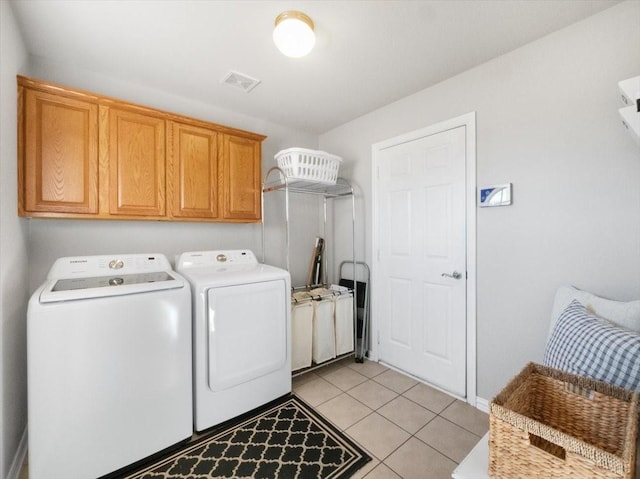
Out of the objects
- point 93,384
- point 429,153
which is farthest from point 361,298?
point 93,384

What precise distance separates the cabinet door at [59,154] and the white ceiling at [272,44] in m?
0.42

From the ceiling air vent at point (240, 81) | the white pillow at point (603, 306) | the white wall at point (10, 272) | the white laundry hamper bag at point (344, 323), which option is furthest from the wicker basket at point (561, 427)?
the ceiling air vent at point (240, 81)

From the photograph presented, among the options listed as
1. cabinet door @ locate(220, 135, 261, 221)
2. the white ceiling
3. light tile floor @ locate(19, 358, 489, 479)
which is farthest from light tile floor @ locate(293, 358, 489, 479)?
the white ceiling

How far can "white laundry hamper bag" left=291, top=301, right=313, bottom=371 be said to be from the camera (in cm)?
247

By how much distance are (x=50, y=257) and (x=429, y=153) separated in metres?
2.91

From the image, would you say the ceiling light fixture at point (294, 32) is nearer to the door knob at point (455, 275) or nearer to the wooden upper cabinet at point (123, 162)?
Answer: the wooden upper cabinet at point (123, 162)

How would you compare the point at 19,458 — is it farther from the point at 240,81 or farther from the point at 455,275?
the point at 455,275

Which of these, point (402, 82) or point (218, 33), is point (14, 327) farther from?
point (402, 82)

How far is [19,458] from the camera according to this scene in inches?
63.8

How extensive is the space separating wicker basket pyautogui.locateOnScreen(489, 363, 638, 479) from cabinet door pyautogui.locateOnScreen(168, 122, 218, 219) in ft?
7.42

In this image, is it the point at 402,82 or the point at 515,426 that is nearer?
the point at 515,426

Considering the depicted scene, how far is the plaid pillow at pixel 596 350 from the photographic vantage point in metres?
0.96

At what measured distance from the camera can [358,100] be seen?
2.64 meters

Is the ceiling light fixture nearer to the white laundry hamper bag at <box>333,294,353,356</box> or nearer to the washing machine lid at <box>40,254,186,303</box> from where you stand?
the washing machine lid at <box>40,254,186,303</box>
